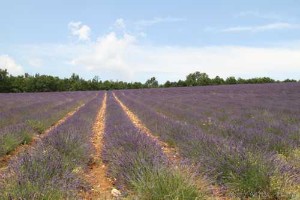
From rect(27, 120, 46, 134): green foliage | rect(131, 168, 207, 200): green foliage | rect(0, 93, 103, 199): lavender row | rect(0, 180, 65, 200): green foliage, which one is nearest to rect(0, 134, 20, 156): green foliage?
rect(0, 93, 103, 199): lavender row

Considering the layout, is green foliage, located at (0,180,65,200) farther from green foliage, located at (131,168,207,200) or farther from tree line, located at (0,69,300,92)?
tree line, located at (0,69,300,92)

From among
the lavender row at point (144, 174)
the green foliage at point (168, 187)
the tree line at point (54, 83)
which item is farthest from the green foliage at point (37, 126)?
the tree line at point (54, 83)

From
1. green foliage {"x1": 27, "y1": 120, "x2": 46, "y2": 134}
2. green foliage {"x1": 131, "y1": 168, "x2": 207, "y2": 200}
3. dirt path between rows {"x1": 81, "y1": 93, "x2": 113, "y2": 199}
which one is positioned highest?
green foliage {"x1": 131, "y1": 168, "x2": 207, "y2": 200}

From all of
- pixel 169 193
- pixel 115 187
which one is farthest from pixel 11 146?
pixel 169 193

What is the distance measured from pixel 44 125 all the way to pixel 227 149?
28.9ft

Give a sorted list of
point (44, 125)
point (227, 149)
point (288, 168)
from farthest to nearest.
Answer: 1. point (44, 125)
2. point (227, 149)
3. point (288, 168)

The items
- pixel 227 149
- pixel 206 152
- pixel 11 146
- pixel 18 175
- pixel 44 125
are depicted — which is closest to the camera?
pixel 18 175

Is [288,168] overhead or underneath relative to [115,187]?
overhead

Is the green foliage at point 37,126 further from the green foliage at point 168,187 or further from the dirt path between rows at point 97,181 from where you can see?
the green foliage at point 168,187

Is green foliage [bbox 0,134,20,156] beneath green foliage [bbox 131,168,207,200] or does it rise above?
beneath

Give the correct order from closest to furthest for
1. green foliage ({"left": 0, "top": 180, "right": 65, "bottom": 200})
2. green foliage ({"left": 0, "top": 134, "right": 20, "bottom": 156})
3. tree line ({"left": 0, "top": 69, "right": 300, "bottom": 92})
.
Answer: green foliage ({"left": 0, "top": 180, "right": 65, "bottom": 200}) → green foliage ({"left": 0, "top": 134, "right": 20, "bottom": 156}) → tree line ({"left": 0, "top": 69, "right": 300, "bottom": 92})

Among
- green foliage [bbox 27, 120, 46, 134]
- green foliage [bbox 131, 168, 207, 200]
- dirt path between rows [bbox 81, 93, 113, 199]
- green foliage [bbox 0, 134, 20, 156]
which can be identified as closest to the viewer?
green foliage [bbox 131, 168, 207, 200]

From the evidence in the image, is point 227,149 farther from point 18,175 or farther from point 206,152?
point 18,175

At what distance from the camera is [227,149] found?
548 cm
